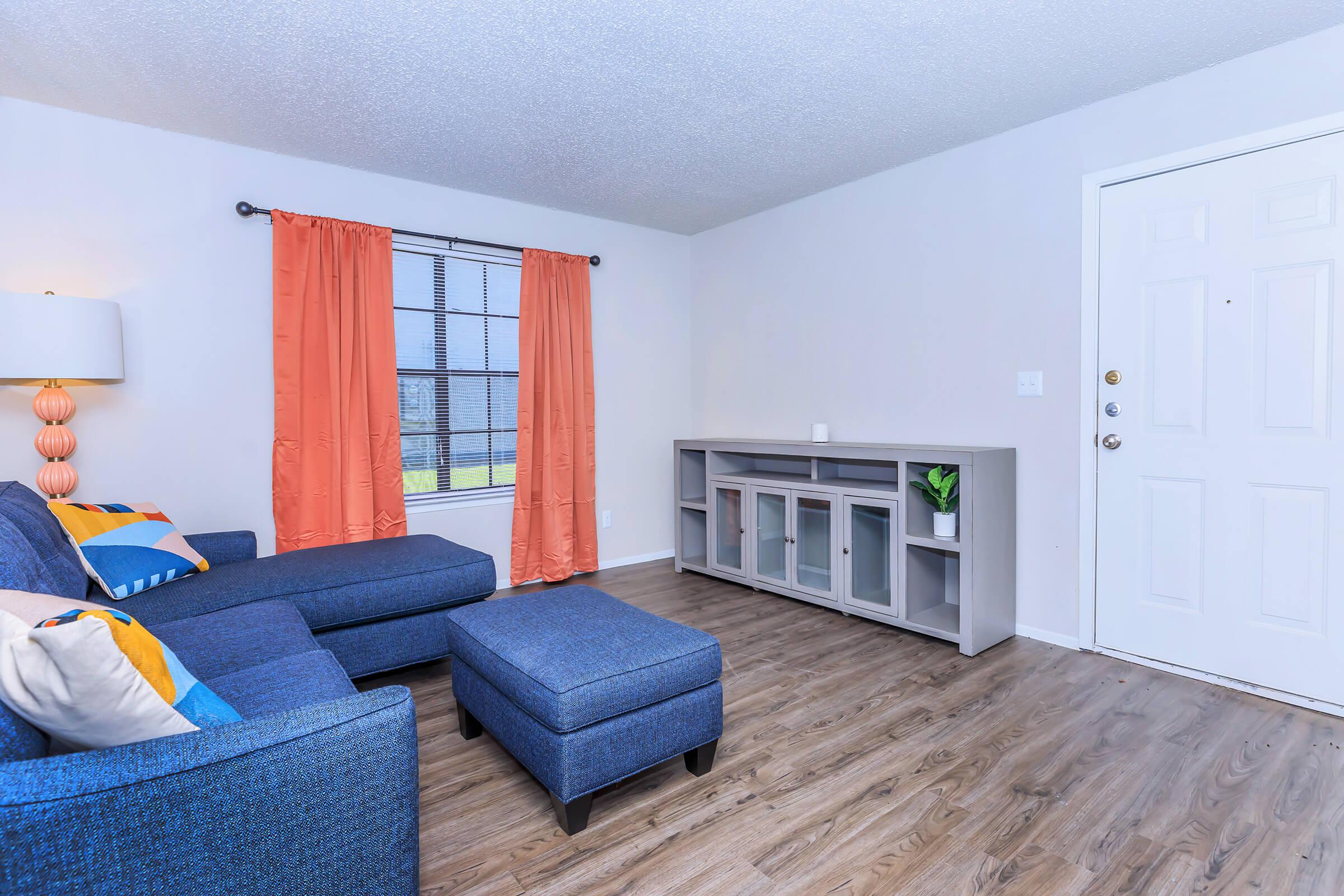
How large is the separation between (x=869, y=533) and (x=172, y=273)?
3.50m

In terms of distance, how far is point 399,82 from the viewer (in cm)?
253

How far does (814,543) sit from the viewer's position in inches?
A: 139

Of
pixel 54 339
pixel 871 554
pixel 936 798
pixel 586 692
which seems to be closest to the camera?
pixel 586 692

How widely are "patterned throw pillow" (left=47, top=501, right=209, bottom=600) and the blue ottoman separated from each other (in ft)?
3.64

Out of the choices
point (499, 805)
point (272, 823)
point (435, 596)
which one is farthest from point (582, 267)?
point (272, 823)

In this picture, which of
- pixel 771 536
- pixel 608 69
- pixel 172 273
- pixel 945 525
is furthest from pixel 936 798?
pixel 172 273

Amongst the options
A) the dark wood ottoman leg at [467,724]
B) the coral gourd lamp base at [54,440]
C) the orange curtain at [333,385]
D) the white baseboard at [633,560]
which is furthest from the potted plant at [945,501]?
the coral gourd lamp base at [54,440]

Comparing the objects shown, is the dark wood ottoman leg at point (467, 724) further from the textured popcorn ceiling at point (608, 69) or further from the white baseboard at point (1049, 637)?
the white baseboard at point (1049, 637)

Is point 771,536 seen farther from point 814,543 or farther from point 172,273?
point 172,273

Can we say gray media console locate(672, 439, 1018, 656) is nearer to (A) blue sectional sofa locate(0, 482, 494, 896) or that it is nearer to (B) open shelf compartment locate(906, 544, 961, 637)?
(B) open shelf compartment locate(906, 544, 961, 637)

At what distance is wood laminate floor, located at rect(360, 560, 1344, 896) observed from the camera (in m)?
1.52

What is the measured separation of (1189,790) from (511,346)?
12.0 ft

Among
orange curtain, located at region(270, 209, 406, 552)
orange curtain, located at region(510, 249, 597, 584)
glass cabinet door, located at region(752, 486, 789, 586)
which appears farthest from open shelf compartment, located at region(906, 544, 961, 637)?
orange curtain, located at region(270, 209, 406, 552)

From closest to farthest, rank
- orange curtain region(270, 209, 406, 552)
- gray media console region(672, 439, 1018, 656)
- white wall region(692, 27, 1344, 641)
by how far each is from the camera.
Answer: white wall region(692, 27, 1344, 641) → gray media console region(672, 439, 1018, 656) → orange curtain region(270, 209, 406, 552)
